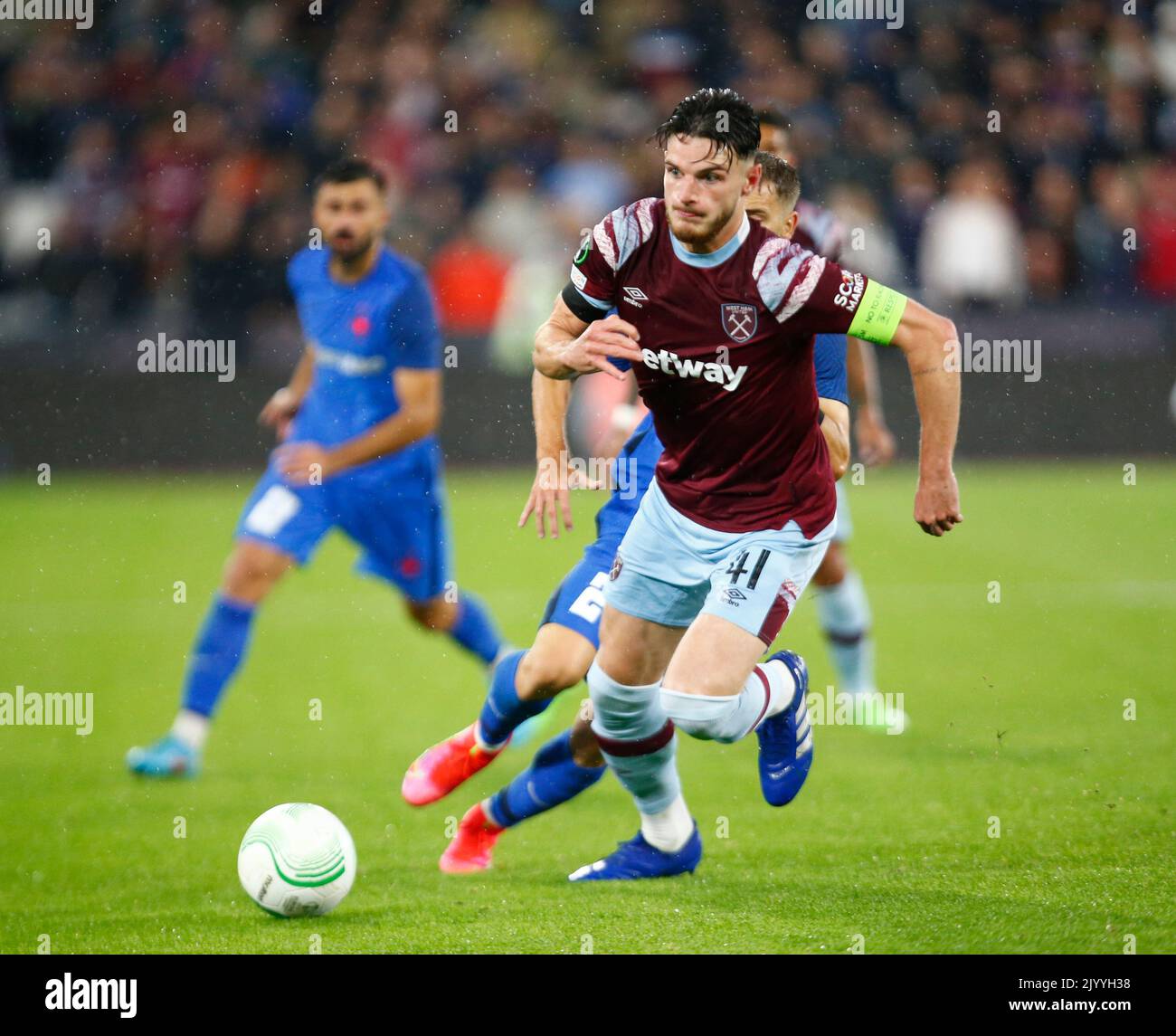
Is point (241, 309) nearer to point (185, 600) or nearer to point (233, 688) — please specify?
point (185, 600)

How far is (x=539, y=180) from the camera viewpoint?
14.8 meters

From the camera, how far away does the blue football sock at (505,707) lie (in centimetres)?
538

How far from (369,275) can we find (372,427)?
0.67 meters

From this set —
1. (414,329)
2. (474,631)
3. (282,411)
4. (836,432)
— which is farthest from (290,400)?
(836,432)

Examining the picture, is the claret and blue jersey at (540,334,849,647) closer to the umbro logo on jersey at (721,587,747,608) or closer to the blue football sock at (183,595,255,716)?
the umbro logo on jersey at (721,587,747,608)

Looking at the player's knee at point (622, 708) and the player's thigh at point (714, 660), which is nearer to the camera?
the player's thigh at point (714, 660)

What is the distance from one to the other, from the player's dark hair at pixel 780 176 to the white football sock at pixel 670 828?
6.17 ft

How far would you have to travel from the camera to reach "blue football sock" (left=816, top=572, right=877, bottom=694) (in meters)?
7.54

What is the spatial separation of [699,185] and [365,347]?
3.34 meters

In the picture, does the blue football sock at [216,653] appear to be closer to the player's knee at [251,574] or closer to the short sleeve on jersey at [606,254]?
the player's knee at [251,574]

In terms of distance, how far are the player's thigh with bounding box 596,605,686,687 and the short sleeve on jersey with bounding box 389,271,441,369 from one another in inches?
109

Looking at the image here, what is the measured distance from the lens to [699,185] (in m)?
4.43

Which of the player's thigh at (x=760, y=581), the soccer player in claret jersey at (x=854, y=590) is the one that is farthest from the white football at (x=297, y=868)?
the soccer player in claret jersey at (x=854, y=590)

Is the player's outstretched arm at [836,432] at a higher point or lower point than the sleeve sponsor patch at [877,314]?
lower
